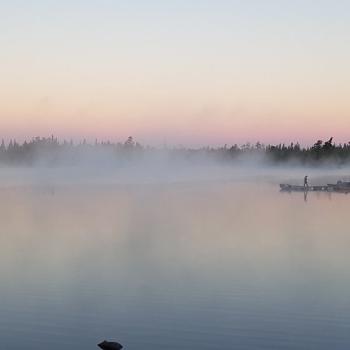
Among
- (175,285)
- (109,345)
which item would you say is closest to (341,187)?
(175,285)

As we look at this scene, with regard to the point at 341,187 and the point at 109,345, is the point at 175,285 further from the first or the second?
the point at 341,187

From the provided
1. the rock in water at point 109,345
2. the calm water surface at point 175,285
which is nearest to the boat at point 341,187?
the calm water surface at point 175,285

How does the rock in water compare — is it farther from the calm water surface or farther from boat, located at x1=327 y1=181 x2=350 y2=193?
boat, located at x1=327 y1=181 x2=350 y2=193

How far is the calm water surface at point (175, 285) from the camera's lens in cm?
1099

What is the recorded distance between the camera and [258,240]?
22828 mm

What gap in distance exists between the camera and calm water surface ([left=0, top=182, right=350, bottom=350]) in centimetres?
1099

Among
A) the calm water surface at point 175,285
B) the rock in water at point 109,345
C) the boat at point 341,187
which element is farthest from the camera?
the boat at point 341,187

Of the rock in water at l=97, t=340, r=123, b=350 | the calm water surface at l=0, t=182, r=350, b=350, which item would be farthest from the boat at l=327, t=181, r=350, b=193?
the rock in water at l=97, t=340, r=123, b=350

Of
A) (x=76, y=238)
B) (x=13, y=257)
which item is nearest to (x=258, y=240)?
(x=76, y=238)

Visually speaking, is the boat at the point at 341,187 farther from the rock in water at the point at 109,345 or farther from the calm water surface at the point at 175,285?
the rock in water at the point at 109,345

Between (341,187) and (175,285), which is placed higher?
(341,187)

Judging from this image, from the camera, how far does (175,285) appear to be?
48.1ft

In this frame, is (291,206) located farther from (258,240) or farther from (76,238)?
(76,238)

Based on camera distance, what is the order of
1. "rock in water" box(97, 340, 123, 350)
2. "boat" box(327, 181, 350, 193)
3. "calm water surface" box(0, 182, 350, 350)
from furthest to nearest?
1. "boat" box(327, 181, 350, 193)
2. "calm water surface" box(0, 182, 350, 350)
3. "rock in water" box(97, 340, 123, 350)
